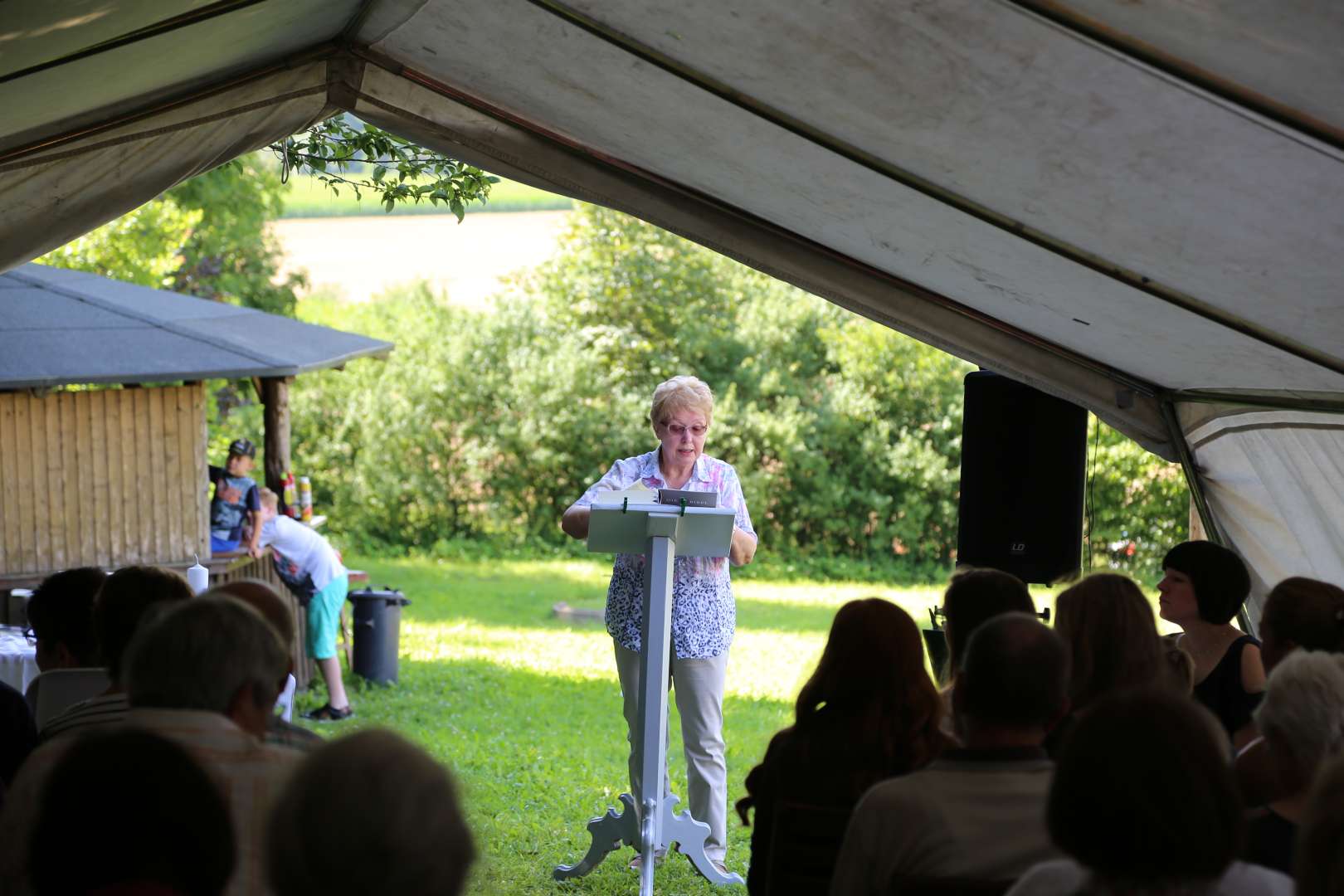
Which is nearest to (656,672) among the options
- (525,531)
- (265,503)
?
(265,503)

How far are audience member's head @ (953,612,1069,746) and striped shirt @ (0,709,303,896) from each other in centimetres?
110

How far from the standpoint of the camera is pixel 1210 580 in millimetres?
3584

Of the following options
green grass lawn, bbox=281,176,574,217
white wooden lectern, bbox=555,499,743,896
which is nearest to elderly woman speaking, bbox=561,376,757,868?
→ white wooden lectern, bbox=555,499,743,896

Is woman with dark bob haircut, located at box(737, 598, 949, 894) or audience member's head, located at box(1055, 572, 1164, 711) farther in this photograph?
audience member's head, located at box(1055, 572, 1164, 711)

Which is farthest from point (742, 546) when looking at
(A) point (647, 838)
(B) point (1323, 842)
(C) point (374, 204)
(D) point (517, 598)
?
(C) point (374, 204)

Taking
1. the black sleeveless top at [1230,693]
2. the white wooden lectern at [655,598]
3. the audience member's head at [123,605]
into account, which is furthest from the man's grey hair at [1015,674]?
the white wooden lectern at [655,598]

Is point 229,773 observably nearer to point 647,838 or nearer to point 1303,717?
point 1303,717

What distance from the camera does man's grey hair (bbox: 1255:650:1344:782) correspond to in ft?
7.25

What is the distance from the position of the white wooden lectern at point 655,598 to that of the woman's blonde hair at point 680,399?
57cm

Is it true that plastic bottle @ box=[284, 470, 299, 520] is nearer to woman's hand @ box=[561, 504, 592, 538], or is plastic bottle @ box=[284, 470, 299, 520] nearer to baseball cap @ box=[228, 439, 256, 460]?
baseball cap @ box=[228, 439, 256, 460]

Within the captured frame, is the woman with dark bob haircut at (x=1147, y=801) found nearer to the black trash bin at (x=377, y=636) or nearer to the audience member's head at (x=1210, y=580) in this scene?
the audience member's head at (x=1210, y=580)

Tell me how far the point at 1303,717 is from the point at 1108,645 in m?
0.67

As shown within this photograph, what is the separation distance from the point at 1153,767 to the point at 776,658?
406 inches

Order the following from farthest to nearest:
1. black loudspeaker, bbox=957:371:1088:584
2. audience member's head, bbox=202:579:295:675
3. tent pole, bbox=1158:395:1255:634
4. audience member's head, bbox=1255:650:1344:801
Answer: black loudspeaker, bbox=957:371:1088:584
tent pole, bbox=1158:395:1255:634
audience member's head, bbox=202:579:295:675
audience member's head, bbox=1255:650:1344:801
